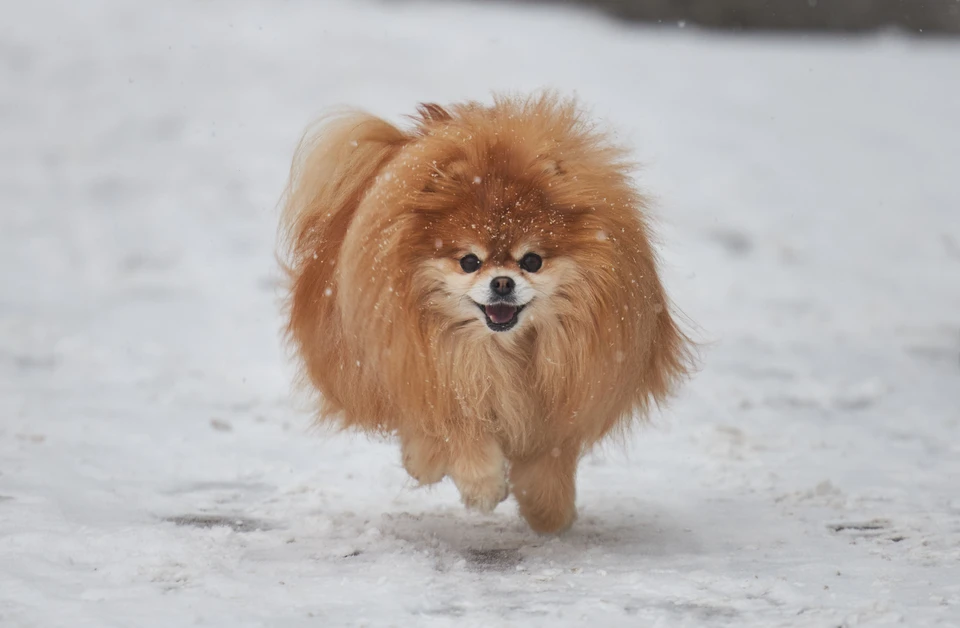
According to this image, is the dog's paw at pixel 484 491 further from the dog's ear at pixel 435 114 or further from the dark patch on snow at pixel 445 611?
the dog's ear at pixel 435 114

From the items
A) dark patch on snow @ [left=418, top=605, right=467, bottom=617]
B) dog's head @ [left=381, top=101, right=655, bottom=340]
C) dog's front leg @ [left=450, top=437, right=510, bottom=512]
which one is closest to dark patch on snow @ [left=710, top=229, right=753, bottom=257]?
dog's head @ [left=381, top=101, right=655, bottom=340]

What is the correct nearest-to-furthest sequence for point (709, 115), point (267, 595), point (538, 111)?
point (267, 595) → point (538, 111) → point (709, 115)

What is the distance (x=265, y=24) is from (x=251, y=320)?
6176 mm

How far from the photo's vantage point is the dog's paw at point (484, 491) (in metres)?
3.85

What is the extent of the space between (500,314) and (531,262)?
0.63 ft

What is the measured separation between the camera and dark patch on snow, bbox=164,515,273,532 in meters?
4.12

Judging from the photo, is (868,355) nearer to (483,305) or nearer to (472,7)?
(483,305)

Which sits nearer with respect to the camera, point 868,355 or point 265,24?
point 868,355

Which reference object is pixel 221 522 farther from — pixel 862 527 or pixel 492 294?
pixel 862 527

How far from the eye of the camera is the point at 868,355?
7395mm

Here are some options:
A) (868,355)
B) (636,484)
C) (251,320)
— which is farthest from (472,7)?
(636,484)

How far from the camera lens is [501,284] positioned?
11.8ft

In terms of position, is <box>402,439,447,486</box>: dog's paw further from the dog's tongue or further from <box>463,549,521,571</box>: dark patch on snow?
the dog's tongue

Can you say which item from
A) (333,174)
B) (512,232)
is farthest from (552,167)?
(333,174)
